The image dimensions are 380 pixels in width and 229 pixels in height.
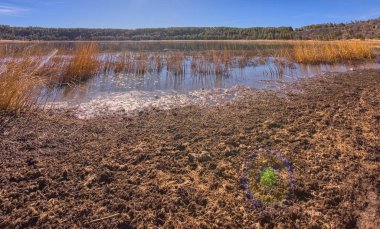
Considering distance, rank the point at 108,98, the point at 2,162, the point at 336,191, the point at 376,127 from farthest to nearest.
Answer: the point at 108,98, the point at 376,127, the point at 2,162, the point at 336,191

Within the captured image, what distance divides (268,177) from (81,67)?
365 inches

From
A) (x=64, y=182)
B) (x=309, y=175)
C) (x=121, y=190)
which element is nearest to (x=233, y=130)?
(x=309, y=175)

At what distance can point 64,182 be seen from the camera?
3129 millimetres

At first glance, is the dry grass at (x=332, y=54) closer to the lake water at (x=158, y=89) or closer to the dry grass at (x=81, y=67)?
the lake water at (x=158, y=89)

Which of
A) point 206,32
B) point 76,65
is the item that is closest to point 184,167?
point 76,65

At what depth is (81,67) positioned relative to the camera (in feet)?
34.4

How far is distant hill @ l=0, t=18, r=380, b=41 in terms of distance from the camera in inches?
1506

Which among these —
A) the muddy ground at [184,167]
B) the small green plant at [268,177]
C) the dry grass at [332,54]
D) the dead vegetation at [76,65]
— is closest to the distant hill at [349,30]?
the dry grass at [332,54]

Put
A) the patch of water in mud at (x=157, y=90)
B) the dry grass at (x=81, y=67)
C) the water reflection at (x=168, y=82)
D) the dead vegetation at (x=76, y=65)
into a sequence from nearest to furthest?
the dead vegetation at (x=76, y=65) < the patch of water in mud at (x=157, y=90) < the water reflection at (x=168, y=82) < the dry grass at (x=81, y=67)

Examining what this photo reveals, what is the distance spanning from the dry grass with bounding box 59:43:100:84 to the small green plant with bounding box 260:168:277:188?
816 centimetres

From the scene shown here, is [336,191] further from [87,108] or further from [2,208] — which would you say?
[87,108]

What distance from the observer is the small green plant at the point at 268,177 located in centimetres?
305

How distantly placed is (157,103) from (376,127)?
15.0 feet

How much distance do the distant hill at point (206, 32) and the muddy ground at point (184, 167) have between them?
1352 inches
